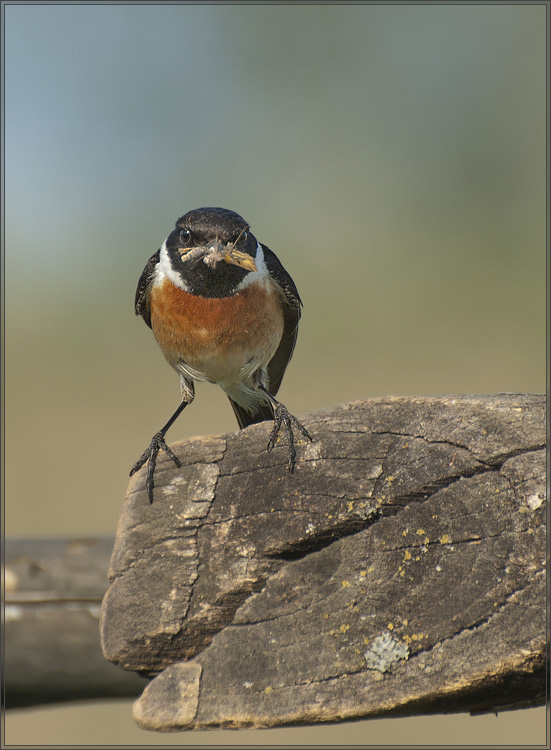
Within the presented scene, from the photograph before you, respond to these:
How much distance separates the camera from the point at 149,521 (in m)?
2.14

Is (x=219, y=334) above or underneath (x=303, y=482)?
underneath

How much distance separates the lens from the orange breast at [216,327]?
373cm

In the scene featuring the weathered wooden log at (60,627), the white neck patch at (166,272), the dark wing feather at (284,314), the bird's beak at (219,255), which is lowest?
the weathered wooden log at (60,627)

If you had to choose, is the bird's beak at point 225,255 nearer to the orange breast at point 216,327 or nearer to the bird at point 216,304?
the bird at point 216,304

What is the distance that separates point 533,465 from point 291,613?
2.21 ft

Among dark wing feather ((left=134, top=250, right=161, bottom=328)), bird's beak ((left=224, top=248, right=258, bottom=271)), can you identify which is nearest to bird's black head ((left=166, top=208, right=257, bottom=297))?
bird's beak ((left=224, top=248, right=258, bottom=271))

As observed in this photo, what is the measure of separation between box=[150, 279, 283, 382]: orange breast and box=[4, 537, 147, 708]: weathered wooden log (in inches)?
41.2

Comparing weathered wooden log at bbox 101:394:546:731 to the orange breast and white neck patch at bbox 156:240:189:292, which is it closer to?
the orange breast

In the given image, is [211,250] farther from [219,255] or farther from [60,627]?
[60,627]

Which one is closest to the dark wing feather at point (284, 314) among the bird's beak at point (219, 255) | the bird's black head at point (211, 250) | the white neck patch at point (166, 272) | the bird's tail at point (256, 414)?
the bird's tail at point (256, 414)

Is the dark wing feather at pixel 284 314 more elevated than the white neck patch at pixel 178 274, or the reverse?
the white neck patch at pixel 178 274

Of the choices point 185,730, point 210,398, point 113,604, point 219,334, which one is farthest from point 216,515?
point 210,398

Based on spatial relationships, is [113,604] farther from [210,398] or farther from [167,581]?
[210,398]

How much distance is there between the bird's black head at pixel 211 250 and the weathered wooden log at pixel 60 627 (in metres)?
1.22
